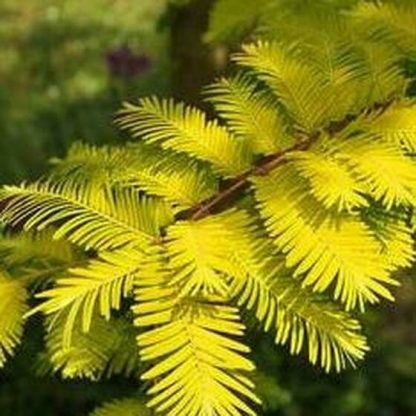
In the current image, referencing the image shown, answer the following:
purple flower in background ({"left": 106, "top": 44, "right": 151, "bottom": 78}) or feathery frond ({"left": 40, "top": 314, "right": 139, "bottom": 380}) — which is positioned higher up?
purple flower in background ({"left": 106, "top": 44, "right": 151, "bottom": 78})

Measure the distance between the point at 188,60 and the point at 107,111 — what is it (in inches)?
120

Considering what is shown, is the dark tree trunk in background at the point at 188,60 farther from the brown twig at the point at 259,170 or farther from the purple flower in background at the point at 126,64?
the brown twig at the point at 259,170

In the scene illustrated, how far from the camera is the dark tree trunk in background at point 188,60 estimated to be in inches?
137

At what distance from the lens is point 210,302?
1026 millimetres

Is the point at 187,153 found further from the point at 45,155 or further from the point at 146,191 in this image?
the point at 45,155

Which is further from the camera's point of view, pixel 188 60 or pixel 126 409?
pixel 188 60

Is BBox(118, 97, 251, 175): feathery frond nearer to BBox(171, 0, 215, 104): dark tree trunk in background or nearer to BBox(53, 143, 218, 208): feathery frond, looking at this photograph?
BBox(53, 143, 218, 208): feathery frond

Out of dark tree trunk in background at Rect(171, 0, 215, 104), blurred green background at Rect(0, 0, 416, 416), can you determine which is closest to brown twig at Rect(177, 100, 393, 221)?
blurred green background at Rect(0, 0, 416, 416)

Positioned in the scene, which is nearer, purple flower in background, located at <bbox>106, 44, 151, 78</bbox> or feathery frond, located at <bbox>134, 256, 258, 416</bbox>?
feathery frond, located at <bbox>134, 256, 258, 416</bbox>

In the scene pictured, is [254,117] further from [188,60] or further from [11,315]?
[188,60]

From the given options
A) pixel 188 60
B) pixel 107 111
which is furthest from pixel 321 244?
pixel 107 111

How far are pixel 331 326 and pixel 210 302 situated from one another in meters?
0.14

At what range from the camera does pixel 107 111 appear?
6590 millimetres

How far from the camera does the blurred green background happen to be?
142 inches
